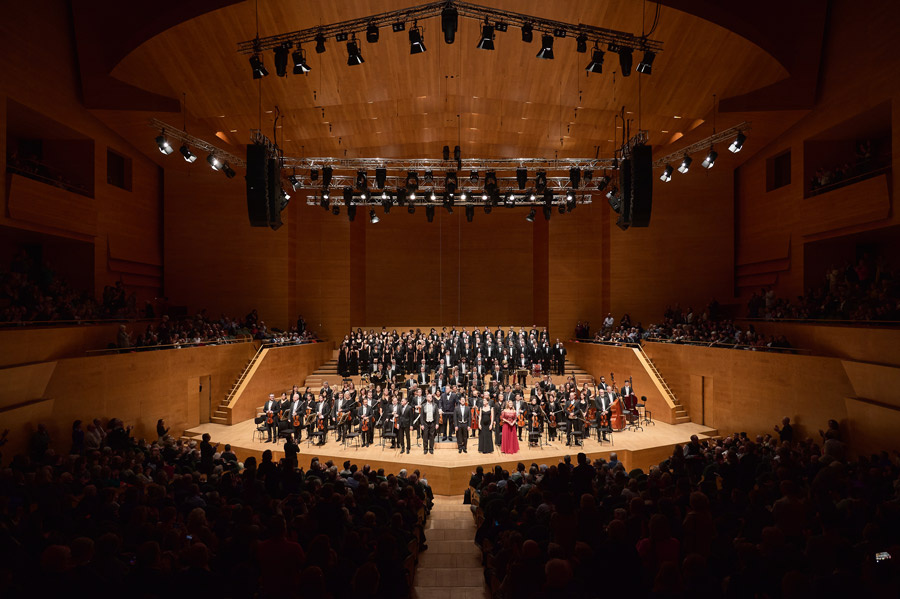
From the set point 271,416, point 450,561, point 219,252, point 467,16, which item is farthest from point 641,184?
point 219,252

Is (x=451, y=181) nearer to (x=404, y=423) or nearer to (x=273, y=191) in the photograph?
(x=273, y=191)

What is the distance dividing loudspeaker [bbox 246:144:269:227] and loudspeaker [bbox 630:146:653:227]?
5.76m

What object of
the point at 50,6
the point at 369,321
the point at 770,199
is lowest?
the point at 369,321

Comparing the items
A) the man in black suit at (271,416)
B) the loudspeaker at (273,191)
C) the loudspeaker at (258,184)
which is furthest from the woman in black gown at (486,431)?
the loudspeaker at (258,184)

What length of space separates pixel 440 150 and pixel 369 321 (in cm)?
799

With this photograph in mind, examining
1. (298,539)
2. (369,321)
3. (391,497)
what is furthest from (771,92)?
(369,321)

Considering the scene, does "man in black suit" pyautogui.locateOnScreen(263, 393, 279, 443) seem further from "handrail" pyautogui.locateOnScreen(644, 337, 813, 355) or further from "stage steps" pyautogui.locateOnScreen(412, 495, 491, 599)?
"handrail" pyautogui.locateOnScreen(644, 337, 813, 355)

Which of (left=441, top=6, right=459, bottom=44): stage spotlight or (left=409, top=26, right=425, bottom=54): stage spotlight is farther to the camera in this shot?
(left=409, top=26, right=425, bottom=54): stage spotlight

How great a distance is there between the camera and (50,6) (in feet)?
37.6

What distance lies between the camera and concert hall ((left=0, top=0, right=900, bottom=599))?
4160mm

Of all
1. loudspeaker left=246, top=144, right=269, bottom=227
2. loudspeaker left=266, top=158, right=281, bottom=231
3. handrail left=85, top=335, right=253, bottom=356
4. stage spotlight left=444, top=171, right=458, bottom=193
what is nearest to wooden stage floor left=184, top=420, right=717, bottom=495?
handrail left=85, top=335, right=253, bottom=356

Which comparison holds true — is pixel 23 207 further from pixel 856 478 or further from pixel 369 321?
pixel 856 478

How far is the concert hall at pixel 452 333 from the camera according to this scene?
4160 mm

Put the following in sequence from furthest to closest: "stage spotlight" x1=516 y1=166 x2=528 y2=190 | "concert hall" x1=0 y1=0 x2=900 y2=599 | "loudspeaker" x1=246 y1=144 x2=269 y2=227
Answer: "stage spotlight" x1=516 y1=166 x2=528 y2=190
"loudspeaker" x1=246 y1=144 x2=269 y2=227
"concert hall" x1=0 y1=0 x2=900 y2=599
